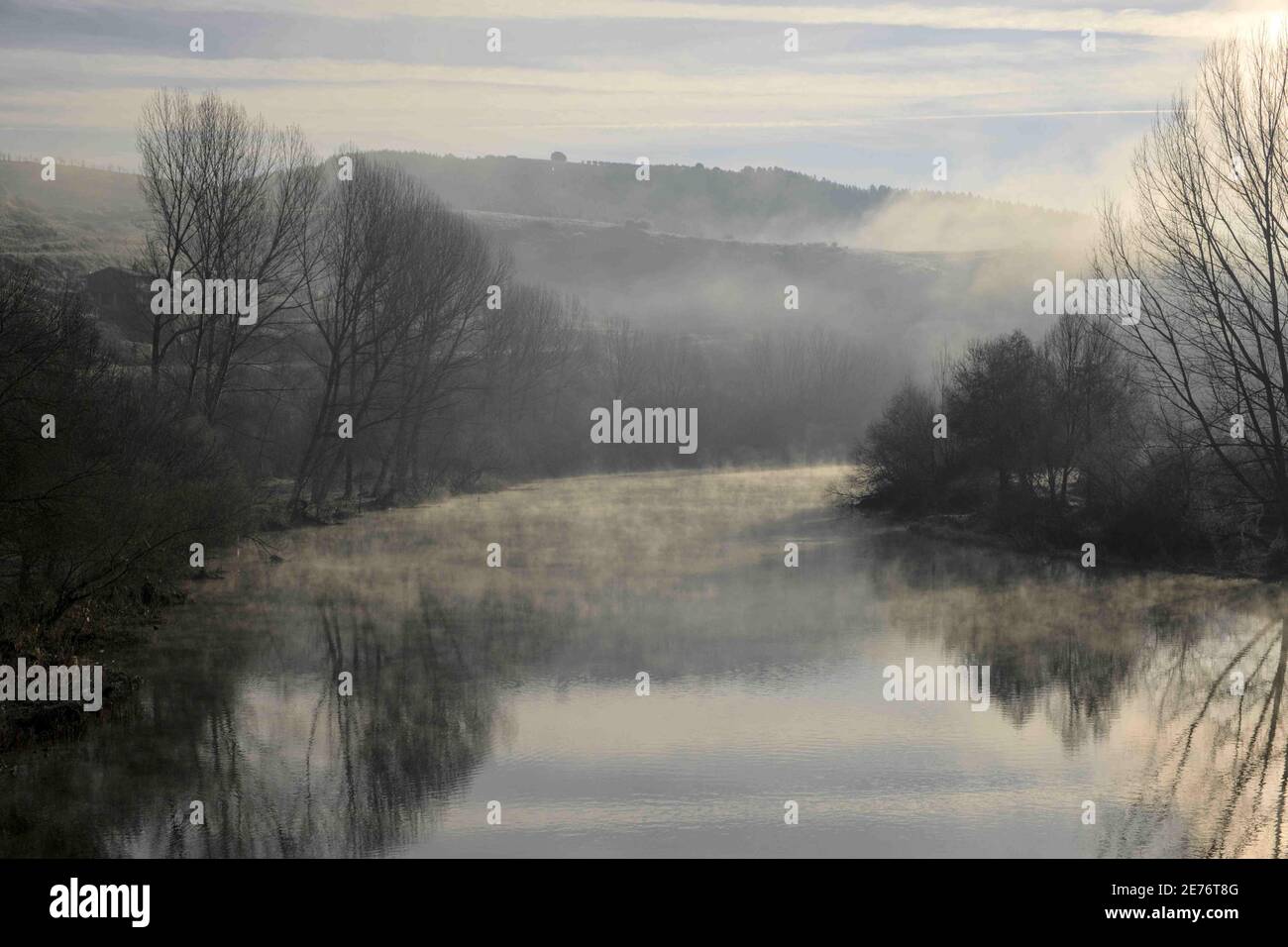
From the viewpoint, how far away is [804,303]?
123562 mm

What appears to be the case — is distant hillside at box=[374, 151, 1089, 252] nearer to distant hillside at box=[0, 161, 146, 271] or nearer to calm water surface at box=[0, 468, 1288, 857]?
distant hillside at box=[0, 161, 146, 271]

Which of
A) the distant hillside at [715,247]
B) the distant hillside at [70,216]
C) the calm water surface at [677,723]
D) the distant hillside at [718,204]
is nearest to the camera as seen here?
the calm water surface at [677,723]

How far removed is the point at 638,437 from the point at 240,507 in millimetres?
48253

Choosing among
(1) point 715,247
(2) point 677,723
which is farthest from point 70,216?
(2) point 677,723

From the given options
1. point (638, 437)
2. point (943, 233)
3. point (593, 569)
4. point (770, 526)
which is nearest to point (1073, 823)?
point (593, 569)

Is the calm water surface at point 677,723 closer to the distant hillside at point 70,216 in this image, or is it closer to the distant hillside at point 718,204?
the distant hillside at point 70,216

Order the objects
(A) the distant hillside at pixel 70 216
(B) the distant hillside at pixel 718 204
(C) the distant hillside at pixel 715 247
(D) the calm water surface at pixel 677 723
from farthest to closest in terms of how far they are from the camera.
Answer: (B) the distant hillside at pixel 718 204
(C) the distant hillside at pixel 715 247
(A) the distant hillside at pixel 70 216
(D) the calm water surface at pixel 677 723

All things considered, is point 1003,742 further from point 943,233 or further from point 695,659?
point 943,233

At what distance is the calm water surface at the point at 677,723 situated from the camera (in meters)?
9.90

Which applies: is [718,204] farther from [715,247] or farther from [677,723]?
[677,723]

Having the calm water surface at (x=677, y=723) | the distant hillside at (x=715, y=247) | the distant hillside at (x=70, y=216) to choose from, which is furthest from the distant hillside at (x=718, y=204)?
the calm water surface at (x=677, y=723)

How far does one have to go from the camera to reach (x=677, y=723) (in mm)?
13445

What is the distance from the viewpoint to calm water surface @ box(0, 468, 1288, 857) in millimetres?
9898

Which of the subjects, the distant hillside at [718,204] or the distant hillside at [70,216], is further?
the distant hillside at [718,204]
